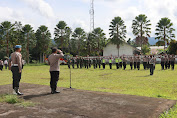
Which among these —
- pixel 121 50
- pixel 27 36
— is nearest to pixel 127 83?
pixel 121 50

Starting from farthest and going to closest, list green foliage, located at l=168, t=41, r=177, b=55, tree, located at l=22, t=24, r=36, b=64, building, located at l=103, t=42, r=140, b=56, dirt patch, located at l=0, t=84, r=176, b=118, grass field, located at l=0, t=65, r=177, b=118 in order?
1. building, located at l=103, t=42, r=140, b=56
2. tree, located at l=22, t=24, r=36, b=64
3. green foliage, located at l=168, t=41, r=177, b=55
4. grass field, located at l=0, t=65, r=177, b=118
5. dirt patch, located at l=0, t=84, r=176, b=118

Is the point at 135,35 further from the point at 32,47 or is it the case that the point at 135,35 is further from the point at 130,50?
the point at 32,47

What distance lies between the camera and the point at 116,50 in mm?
51500

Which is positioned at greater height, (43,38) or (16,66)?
(43,38)

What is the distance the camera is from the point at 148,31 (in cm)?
4578

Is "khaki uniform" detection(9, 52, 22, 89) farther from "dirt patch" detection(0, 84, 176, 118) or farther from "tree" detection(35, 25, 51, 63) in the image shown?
"tree" detection(35, 25, 51, 63)

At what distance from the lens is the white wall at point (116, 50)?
166ft

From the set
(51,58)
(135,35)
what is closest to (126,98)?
(51,58)

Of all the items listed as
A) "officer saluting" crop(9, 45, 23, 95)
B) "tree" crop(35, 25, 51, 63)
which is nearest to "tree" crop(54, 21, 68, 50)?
"tree" crop(35, 25, 51, 63)

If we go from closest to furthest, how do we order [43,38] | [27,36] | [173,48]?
[173,48]
[27,36]
[43,38]

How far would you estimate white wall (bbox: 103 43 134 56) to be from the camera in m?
50.6

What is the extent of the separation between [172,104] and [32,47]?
166 feet

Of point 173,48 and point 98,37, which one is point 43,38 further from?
point 173,48

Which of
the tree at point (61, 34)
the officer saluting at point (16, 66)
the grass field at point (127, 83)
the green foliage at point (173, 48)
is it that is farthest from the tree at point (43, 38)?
the officer saluting at point (16, 66)
